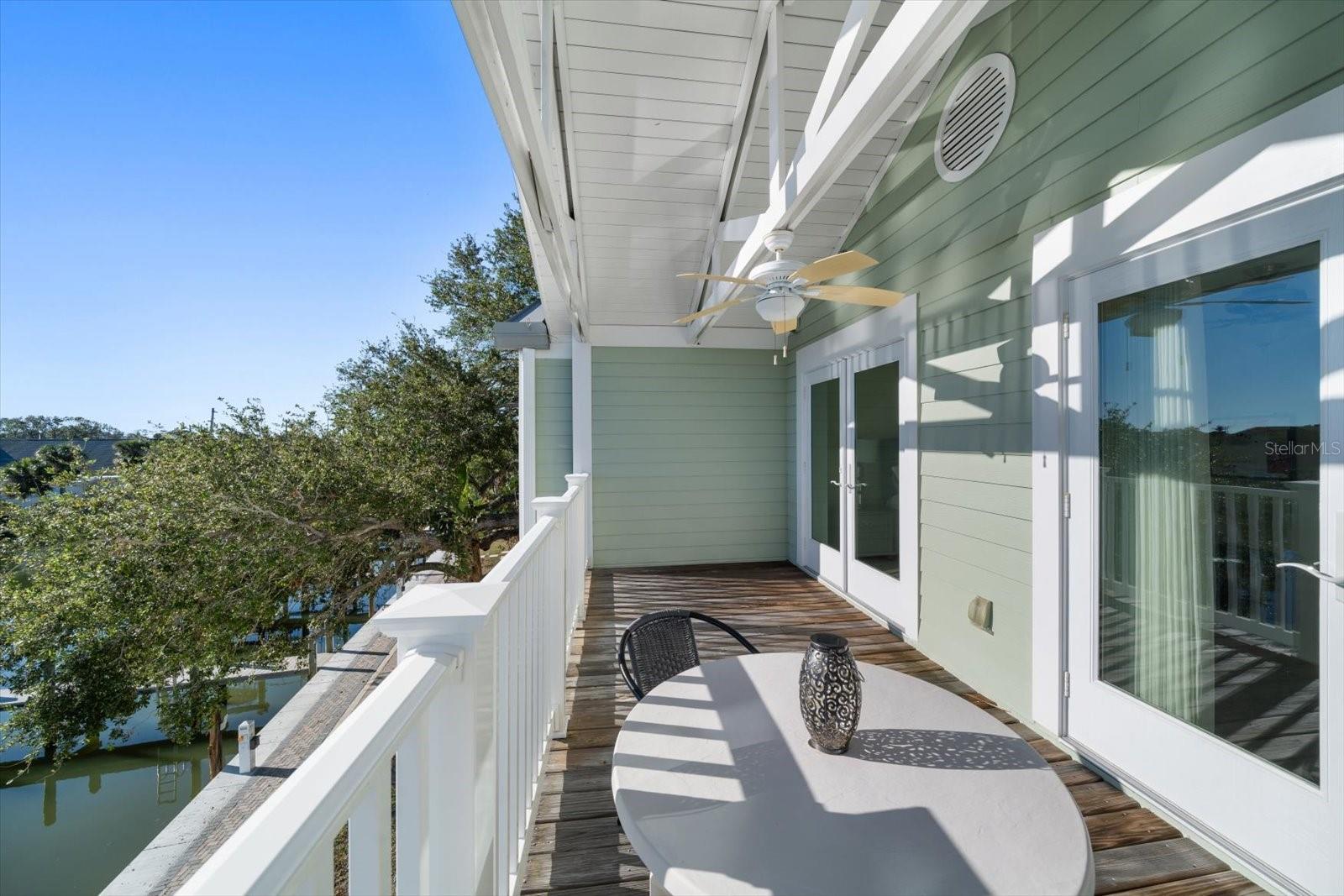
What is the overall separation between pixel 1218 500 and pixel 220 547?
11.7 m

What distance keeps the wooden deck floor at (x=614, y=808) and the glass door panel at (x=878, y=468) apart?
1.76 ft

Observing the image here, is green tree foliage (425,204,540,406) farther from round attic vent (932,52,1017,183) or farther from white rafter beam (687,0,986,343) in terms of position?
white rafter beam (687,0,986,343)

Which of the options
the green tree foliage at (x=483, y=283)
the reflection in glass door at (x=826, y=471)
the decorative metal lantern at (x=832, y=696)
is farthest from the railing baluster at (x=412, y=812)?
the green tree foliage at (x=483, y=283)

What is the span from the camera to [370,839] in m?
0.68

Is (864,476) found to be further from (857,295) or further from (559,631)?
(559,631)

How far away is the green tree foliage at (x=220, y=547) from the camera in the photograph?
30.1ft

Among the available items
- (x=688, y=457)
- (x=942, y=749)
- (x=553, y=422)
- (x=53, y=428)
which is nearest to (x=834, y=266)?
(x=942, y=749)

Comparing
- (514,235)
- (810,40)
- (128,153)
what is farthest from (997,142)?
(128,153)

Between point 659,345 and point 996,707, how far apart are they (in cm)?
417

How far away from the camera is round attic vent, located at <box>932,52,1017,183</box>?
2791 mm

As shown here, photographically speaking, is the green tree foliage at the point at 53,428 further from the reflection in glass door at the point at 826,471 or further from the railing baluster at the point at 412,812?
the railing baluster at the point at 412,812

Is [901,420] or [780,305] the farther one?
[901,420]

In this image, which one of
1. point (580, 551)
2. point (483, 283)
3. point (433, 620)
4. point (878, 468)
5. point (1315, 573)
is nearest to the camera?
point (433, 620)

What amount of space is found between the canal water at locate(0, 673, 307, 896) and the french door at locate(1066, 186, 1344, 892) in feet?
50.8
